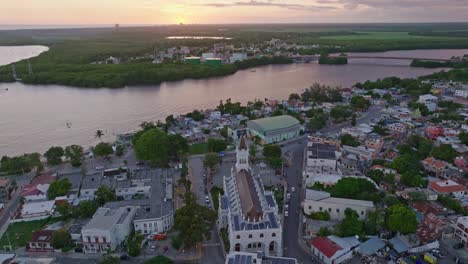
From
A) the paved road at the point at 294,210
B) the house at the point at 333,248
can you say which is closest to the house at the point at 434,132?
the paved road at the point at 294,210

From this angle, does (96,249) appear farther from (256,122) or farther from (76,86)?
(76,86)

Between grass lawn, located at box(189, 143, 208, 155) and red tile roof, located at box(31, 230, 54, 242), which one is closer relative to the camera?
red tile roof, located at box(31, 230, 54, 242)

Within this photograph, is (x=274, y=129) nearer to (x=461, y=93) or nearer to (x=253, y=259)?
(x=253, y=259)

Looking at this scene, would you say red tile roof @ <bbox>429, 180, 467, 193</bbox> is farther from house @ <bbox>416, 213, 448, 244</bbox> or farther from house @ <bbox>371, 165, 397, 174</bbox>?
house @ <bbox>416, 213, 448, 244</bbox>

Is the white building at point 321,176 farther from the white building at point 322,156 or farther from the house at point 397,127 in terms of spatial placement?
the house at point 397,127

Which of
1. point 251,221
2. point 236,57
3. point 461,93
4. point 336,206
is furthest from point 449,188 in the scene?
point 236,57

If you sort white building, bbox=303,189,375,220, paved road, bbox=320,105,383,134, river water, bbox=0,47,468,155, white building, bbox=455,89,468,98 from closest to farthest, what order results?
white building, bbox=303,189,375,220
paved road, bbox=320,105,383,134
river water, bbox=0,47,468,155
white building, bbox=455,89,468,98

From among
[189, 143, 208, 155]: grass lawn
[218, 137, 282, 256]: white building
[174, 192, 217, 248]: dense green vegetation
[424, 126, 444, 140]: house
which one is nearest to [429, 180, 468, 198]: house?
[424, 126, 444, 140]: house
